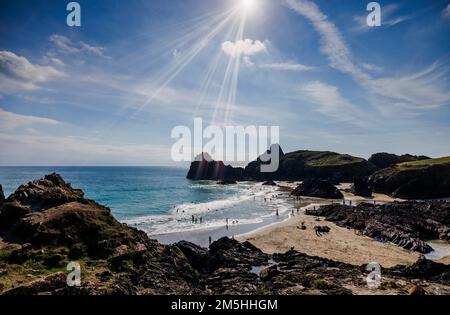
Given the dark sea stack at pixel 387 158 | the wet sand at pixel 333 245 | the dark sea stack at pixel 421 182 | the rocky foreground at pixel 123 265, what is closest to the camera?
the rocky foreground at pixel 123 265

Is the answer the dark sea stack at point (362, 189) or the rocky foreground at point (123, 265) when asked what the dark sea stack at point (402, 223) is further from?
the dark sea stack at point (362, 189)

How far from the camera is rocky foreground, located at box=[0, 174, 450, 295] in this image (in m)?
20.4

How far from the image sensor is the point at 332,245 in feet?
135

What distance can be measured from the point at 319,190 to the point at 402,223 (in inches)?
2136

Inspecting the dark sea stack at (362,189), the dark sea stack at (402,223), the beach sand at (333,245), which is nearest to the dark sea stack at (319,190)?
the dark sea stack at (362,189)

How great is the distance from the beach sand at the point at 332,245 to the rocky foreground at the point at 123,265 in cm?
534

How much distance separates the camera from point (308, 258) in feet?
107

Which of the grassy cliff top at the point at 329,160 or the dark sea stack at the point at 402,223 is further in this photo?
the grassy cliff top at the point at 329,160

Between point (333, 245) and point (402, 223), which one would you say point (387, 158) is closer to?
point (402, 223)

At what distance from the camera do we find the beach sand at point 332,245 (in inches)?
1382

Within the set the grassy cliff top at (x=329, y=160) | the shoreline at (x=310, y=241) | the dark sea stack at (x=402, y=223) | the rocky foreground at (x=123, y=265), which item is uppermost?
the grassy cliff top at (x=329, y=160)

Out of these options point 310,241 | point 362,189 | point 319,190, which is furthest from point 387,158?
point 310,241
